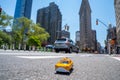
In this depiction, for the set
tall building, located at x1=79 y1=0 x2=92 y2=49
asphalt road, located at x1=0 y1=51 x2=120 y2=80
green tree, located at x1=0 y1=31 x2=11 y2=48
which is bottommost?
asphalt road, located at x1=0 y1=51 x2=120 y2=80

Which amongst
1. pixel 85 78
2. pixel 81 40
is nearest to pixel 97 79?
pixel 85 78

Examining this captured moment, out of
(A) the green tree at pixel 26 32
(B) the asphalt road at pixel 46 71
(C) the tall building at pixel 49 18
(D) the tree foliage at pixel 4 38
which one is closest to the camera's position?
(B) the asphalt road at pixel 46 71

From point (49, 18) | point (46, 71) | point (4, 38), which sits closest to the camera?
point (46, 71)

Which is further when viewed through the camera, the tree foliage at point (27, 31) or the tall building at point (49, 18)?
the tall building at point (49, 18)

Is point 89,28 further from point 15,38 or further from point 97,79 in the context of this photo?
point 97,79

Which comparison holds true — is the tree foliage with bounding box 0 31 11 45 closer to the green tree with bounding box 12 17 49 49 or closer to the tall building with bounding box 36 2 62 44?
the green tree with bounding box 12 17 49 49

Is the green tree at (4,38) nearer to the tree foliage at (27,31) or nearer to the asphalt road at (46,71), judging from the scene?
the tree foliage at (27,31)

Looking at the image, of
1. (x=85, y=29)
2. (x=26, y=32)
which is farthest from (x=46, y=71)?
(x=85, y=29)

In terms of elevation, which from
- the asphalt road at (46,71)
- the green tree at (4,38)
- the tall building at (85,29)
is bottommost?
the asphalt road at (46,71)

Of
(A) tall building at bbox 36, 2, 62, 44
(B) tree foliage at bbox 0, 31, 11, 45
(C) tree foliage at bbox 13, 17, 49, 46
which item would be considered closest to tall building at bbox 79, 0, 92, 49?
(A) tall building at bbox 36, 2, 62, 44

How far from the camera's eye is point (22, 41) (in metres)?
63.0

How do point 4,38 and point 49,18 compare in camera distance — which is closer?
point 4,38

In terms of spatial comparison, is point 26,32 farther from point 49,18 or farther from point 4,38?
point 49,18

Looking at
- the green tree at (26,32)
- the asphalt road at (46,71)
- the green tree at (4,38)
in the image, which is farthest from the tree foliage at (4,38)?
the asphalt road at (46,71)
